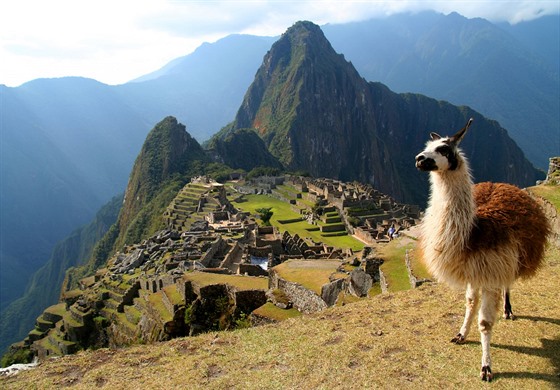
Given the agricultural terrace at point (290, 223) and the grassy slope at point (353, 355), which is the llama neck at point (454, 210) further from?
the agricultural terrace at point (290, 223)

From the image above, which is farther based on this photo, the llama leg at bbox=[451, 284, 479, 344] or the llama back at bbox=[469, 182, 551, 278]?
the llama leg at bbox=[451, 284, 479, 344]

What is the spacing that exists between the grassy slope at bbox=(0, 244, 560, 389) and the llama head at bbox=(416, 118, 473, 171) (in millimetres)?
1874

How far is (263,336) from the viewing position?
564 cm

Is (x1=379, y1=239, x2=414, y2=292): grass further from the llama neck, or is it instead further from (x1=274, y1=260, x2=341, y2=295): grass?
the llama neck

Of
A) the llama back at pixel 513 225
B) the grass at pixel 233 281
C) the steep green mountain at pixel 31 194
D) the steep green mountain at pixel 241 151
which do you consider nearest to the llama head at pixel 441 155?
the llama back at pixel 513 225

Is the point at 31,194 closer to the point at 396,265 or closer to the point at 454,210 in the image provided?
the point at 396,265

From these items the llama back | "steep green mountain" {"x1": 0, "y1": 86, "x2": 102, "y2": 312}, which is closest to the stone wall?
the llama back

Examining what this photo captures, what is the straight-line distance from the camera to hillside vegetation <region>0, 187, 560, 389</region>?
4.12 meters

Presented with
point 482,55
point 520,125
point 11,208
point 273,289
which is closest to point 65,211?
point 11,208

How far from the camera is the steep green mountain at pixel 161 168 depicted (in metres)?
72.6

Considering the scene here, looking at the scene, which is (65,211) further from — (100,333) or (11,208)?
(100,333)

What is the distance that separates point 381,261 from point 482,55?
691 ft

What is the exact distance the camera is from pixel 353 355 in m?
4.66

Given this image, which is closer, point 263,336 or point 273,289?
point 263,336
